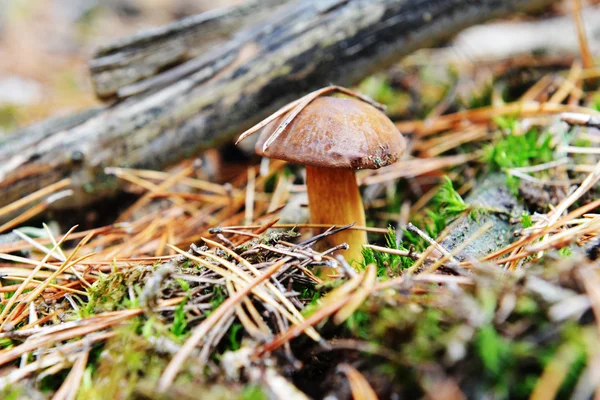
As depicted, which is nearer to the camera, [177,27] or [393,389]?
[393,389]

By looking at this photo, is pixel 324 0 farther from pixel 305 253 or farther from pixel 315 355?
pixel 315 355

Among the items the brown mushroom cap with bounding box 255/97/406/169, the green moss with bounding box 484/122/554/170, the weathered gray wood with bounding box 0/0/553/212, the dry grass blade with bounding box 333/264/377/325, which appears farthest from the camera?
the weathered gray wood with bounding box 0/0/553/212

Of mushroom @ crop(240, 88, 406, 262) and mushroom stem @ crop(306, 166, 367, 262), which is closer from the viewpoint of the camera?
mushroom @ crop(240, 88, 406, 262)

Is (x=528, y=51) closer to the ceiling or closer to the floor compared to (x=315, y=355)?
closer to the ceiling

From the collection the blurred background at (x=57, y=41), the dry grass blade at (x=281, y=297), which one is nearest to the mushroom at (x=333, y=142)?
the dry grass blade at (x=281, y=297)

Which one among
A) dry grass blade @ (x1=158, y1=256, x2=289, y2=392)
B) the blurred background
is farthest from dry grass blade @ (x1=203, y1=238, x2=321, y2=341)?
the blurred background

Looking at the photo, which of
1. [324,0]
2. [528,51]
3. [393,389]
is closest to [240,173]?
[324,0]

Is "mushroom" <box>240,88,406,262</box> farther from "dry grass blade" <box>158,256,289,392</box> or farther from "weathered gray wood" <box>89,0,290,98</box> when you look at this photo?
"weathered gray wood" <box>89,0,290,98</box>

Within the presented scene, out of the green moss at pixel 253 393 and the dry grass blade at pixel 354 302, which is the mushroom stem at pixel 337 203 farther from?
the green moss at pixel 253 393
